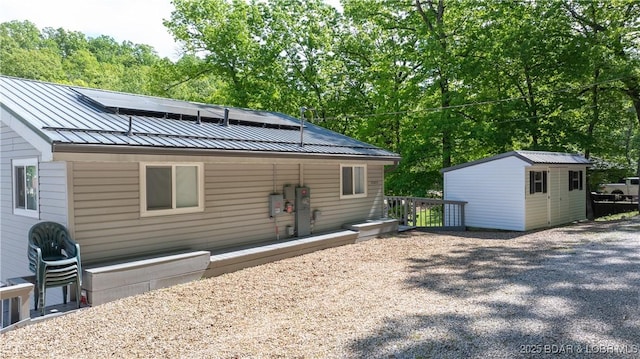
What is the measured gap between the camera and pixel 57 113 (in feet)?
21.5

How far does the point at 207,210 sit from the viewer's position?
25.0ft

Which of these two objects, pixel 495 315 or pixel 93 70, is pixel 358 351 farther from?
pixel 93 70

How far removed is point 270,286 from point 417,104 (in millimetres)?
14972

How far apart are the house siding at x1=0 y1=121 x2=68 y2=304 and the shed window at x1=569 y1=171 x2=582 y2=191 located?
578 inches

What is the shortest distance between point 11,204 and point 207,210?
322 cm

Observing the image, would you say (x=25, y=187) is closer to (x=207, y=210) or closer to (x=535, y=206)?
(x=207, y=210)

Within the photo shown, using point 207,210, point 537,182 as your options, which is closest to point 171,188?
point 207,210

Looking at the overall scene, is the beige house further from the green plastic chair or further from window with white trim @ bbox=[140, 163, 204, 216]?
the green plastic chair

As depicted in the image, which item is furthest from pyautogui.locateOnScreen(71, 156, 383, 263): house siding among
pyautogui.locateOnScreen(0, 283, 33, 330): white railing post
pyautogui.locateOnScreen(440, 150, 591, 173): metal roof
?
pyautogui.locateOnScreen(440, 150, 591, 173): metal roof

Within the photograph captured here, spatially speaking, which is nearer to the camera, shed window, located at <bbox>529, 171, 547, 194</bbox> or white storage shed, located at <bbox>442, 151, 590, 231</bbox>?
white storage shed, located at <bbox>442, 151, 590, 231</bbox>

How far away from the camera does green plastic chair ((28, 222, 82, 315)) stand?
5094mm

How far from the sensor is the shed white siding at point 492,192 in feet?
39.5

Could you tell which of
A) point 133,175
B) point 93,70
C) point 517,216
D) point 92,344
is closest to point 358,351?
point 92,344

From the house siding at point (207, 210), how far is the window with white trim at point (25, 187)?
3.70ft
